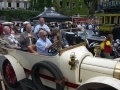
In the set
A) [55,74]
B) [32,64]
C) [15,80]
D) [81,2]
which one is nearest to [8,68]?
[15,80]

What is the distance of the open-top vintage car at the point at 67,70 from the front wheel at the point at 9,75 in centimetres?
2

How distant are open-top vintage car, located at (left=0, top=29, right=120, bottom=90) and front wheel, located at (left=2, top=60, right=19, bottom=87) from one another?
0.07 ft

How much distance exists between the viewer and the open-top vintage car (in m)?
3.46

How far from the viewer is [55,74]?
12.7ft

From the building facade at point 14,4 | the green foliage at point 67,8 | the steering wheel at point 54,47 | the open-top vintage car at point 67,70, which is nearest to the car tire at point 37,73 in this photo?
the open-top vintage car at point 67,70

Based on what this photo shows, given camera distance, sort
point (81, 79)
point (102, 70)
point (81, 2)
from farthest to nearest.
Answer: point (81, 2) < point (81, 79) < point (102, 70)

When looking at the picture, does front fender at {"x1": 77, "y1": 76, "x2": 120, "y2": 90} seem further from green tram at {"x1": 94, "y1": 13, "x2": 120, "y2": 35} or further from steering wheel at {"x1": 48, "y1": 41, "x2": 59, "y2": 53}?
green tram at {"x1": 94, "y1": 13, "x2": 120, "y2": 35}

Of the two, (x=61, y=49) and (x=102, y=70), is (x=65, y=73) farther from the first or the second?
(x=102, y=70)

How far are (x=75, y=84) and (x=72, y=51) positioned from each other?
599 mm

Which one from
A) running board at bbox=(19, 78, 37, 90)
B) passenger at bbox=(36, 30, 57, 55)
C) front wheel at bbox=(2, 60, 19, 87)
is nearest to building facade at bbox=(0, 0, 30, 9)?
front wheel at bbox=(2, 60, 19, 87)

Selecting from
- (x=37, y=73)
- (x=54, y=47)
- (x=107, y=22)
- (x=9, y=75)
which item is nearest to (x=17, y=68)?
(x=9, y=75)

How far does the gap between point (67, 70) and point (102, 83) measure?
2.64 ft

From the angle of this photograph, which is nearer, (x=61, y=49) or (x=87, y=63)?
(x=87, y=63)

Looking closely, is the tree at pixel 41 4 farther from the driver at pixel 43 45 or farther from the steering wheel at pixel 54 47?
the steering wheel at pixel 54 47
